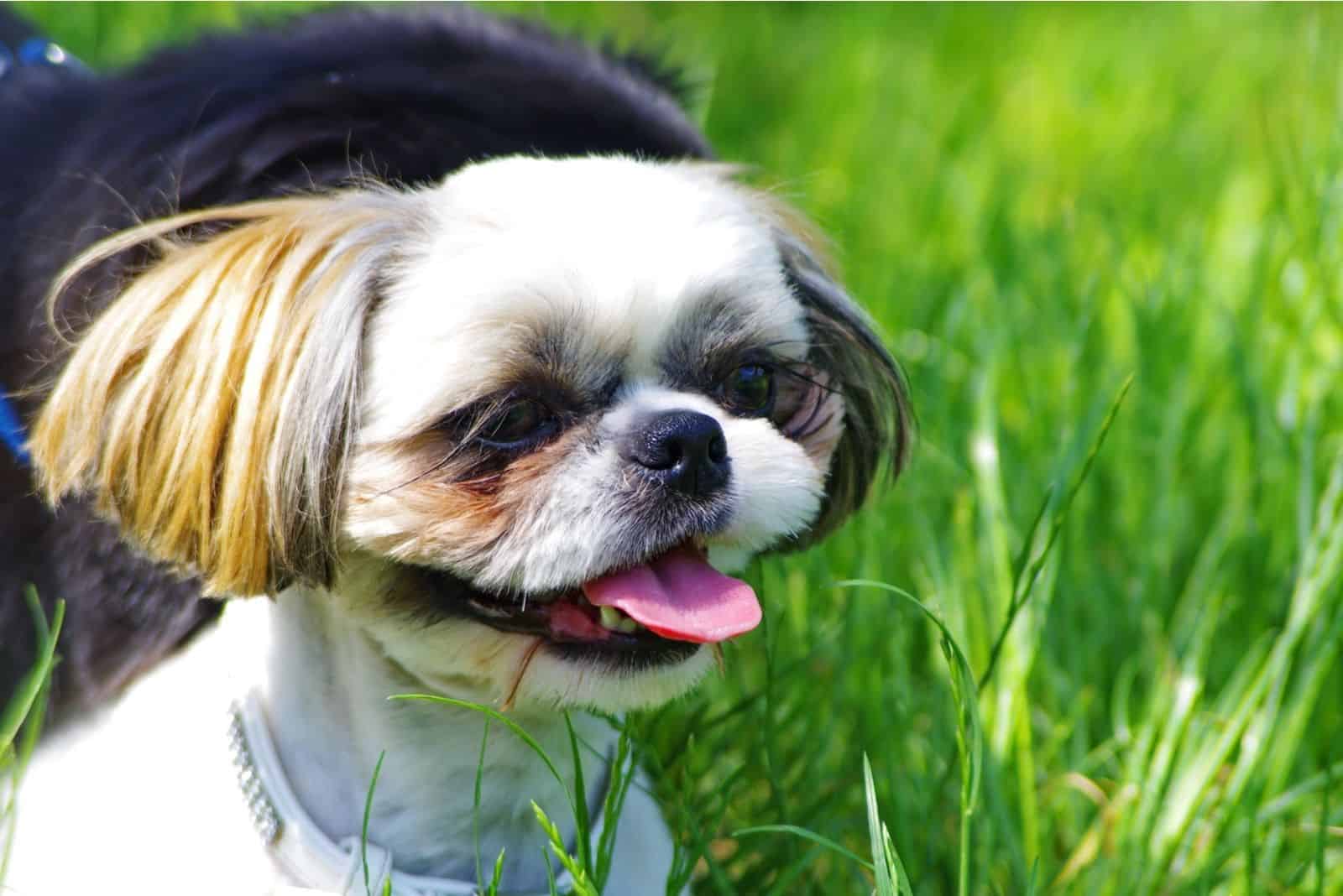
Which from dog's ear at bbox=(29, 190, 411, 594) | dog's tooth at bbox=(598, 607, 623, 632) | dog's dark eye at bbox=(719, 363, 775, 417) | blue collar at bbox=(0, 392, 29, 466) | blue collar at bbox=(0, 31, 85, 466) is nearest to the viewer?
dog's ear at bbox=(29, 190, 411, 594)

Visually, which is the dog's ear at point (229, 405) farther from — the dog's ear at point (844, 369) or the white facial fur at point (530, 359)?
the dog's ear at point (844, 369)

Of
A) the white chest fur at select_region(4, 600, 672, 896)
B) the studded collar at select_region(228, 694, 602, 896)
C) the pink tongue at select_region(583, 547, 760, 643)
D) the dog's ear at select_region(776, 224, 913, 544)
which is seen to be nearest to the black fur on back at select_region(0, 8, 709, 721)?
the white chest fur at select_region(4, 600, 672, 896)

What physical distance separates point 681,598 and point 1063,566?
1037mm

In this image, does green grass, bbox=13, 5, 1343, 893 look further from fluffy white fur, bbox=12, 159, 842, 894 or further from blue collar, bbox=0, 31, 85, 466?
blue collar, bbox=0, 31, 85, 466

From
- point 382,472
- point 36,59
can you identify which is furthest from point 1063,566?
point 36,59

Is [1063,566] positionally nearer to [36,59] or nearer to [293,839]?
[293,839]

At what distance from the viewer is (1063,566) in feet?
8.10

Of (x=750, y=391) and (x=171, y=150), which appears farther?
(x=171, y=150)

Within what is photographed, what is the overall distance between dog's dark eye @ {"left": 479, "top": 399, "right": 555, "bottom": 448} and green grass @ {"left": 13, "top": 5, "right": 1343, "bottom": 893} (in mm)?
434

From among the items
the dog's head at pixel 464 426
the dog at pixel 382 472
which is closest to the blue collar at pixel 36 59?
the dog at pixel 382 472

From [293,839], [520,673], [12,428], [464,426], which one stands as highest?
[464,426]

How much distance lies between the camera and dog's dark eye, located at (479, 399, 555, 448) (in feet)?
5.15

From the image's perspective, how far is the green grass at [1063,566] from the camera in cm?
196

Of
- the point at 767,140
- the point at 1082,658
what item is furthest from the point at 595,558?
the point at 767,140
